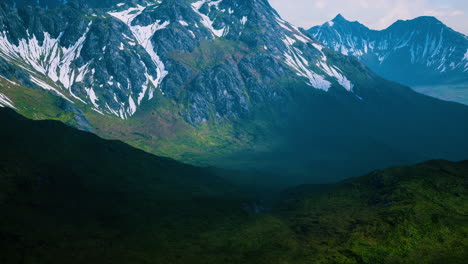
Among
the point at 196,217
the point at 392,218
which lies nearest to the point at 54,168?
the point at 196,217

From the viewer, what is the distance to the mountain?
121 m

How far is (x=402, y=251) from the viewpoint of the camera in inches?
4875

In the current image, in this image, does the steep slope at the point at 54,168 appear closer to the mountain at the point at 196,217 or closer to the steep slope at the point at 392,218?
the mountain at the point at 196,217

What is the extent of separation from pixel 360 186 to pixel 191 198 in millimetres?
95572

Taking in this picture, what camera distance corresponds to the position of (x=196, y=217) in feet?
541

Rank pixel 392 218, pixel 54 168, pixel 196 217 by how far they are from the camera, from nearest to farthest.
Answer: pixel 392 218, pixel 196 217, pixel 54 168

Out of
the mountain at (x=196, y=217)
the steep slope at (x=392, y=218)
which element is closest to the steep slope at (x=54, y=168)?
the mountain at (x=196, y=217)

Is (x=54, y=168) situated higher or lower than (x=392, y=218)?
lower

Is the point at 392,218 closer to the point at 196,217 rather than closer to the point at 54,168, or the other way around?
the point at 196,217

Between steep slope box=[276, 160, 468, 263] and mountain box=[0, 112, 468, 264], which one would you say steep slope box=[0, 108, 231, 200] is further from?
steep slope box=[276, 160, 468, 263]

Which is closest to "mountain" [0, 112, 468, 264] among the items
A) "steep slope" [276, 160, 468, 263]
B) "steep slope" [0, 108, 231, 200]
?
"steep slope" [276, 160, 468, 263]

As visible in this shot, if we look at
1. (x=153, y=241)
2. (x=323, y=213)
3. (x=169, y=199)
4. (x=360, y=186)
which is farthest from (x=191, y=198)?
(x=360, y=186)

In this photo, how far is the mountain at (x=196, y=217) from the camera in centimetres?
12081

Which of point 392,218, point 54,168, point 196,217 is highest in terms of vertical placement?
point 392,218
